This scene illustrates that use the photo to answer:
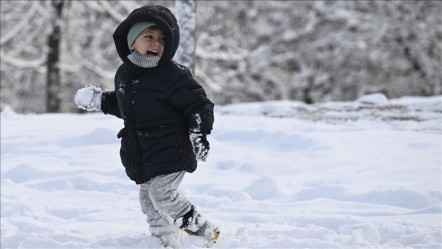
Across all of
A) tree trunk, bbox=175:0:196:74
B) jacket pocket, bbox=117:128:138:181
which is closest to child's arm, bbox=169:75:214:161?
jacket pocket, bbox=117:128:138:181

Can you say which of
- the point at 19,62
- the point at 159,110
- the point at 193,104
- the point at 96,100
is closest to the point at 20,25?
the point at 19,62

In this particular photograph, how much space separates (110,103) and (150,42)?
1.90 feet

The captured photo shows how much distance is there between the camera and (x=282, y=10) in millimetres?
17547

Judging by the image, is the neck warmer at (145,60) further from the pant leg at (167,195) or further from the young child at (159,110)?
the pant leg at (167,195)

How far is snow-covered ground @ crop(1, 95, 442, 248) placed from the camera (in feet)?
13.9

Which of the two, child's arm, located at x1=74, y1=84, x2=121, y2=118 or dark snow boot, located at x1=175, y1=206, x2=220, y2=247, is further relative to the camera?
child's arm, located at x1=74, y1=84, x2=121, y2=118

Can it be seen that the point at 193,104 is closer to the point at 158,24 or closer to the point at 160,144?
the point at 160,144

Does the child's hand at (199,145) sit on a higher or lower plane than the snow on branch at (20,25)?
higher

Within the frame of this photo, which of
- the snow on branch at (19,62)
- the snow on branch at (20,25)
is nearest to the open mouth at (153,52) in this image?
the snow on branch at (20,25)

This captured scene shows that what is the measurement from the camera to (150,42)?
3.71 m

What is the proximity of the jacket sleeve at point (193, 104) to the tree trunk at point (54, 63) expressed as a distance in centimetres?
1194

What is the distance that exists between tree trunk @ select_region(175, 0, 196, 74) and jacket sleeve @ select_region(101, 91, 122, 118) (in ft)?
12.4

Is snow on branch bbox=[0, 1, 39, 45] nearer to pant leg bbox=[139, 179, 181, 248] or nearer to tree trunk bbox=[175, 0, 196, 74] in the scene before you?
tree trunk bbox=[175, 0, 196, 74]

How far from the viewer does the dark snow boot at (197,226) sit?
388 centimetres
